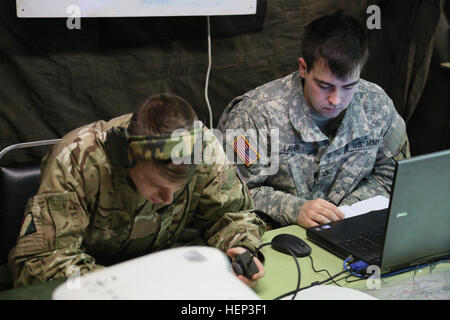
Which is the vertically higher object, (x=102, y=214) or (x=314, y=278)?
(x=102, y=214)

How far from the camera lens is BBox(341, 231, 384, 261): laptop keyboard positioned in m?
1.33

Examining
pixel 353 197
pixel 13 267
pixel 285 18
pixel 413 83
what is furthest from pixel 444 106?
pixel 13 267

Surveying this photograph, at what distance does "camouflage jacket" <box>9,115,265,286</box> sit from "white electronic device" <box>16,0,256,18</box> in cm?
78

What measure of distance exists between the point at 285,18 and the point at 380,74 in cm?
81

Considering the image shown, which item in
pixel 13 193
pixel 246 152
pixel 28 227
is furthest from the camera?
pixel 246 152

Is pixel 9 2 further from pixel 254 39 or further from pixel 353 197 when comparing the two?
pixel 353 197

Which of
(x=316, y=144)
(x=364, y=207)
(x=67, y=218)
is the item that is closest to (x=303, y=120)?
(x=316, y=144)

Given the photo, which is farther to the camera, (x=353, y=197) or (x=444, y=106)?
(x=444, y=106)

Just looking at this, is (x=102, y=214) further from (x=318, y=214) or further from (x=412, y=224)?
(x=412, y=224)

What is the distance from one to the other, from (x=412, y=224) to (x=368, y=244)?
0.22 m

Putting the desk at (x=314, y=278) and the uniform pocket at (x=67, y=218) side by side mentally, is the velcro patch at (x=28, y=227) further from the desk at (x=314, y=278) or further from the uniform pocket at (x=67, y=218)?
the desk at (x=314, y=278)

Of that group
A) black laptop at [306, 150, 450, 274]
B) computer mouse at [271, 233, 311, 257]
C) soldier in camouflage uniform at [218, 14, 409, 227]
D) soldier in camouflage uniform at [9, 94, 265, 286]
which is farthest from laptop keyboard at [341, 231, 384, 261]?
soldier in camouflage uniform at [218, 14, 409, 227]

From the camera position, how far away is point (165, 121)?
111 cm
